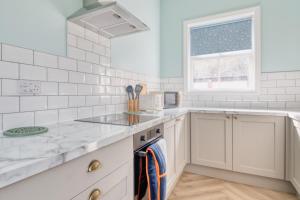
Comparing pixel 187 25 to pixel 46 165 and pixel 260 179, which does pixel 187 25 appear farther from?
pixel 46 165

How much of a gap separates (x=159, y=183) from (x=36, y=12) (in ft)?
4.68

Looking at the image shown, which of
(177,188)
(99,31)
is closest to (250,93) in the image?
(177,188)

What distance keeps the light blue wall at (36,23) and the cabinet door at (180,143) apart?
1.35 metres

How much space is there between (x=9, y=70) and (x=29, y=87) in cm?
14

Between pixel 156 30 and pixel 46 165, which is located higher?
pixel 156 30

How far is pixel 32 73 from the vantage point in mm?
1095

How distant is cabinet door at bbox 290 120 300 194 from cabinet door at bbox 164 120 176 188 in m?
1.18

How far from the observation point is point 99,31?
160 centimetres

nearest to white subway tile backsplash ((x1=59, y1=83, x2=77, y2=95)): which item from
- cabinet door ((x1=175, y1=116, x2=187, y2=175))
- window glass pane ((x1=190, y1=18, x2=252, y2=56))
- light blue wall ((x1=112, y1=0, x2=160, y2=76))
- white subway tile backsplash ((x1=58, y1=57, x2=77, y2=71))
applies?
white subway tile backsplash ((x1=58, y1=57, x2=77, y2=71))

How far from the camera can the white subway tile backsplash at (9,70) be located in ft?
3.13

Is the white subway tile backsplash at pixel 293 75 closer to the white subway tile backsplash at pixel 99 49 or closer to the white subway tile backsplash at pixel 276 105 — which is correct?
the white subway tile backsplash at pixel 276 105

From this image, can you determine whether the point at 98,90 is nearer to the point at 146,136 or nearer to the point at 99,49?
the point at 99,49

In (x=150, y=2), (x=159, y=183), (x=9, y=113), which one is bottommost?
(x=159, y=183)

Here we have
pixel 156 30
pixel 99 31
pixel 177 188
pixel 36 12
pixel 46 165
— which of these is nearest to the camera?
pixel 46 165
